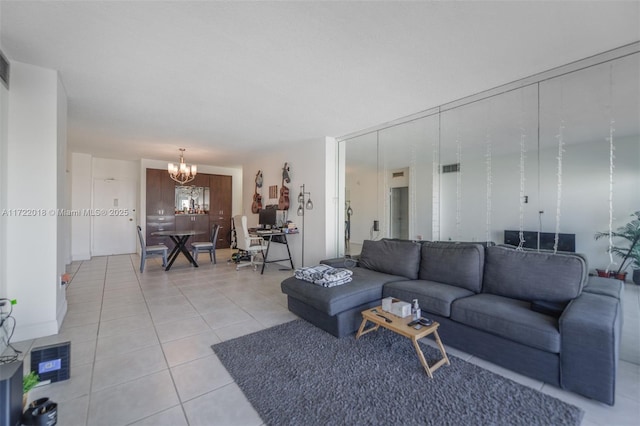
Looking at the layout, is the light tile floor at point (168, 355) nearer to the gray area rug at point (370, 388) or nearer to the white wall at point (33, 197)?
the gray area rug at point (370, 388)

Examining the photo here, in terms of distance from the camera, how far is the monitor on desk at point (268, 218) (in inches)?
230

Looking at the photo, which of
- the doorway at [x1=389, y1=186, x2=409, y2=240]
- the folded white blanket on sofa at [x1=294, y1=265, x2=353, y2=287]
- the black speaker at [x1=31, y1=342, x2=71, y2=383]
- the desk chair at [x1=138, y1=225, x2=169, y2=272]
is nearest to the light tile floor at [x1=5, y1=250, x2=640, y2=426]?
the black speaker at [x1=31, y1=342, x2=71, y2=383]

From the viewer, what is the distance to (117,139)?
5230 mm

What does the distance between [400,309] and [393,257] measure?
1169mm

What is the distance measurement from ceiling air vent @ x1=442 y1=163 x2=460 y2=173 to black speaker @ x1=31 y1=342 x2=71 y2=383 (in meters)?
5.82

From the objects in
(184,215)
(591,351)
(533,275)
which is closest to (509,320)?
(591,351)

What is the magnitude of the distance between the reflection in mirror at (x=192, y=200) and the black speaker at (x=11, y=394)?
6809 millimetres

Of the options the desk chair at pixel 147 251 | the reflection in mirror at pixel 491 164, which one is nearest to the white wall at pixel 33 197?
the desk chair at pixel 147 251

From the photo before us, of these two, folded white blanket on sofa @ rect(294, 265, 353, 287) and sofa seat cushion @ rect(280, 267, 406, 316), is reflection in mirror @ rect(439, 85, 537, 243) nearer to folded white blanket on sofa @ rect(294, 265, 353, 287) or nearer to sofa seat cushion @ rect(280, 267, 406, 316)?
sofa seat cushion @ rect(280, 267, 406, 316)

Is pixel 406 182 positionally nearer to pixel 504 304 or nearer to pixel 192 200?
pixel 504 304

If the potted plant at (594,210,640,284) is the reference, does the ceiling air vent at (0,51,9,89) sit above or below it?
above

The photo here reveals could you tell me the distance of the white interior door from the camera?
699 centimetres

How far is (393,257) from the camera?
11.1ft

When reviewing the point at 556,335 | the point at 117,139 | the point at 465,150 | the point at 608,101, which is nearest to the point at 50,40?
the point at 117,139
